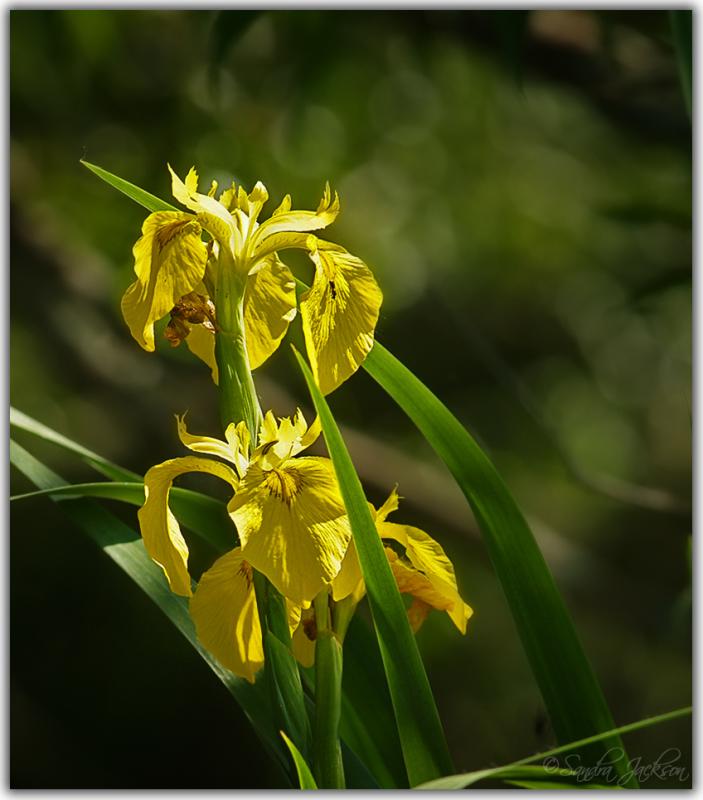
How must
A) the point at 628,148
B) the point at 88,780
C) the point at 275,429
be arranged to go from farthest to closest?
1. the point at 628,148
2. the point at 88,780
3. the point at 275,429

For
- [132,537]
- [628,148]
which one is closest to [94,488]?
[132,537]

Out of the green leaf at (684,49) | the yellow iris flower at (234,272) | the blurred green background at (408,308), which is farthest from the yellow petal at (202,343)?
the blurred green background at (408,308)

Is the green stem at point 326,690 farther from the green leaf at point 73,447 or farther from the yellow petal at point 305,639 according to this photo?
the green leaf at point 73,447

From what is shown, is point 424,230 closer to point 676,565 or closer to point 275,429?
point 676,565

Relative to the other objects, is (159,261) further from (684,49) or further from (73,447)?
(684,49)

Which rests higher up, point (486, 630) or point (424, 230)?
point (424, 230)

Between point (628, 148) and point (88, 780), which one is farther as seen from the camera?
point (628, 148)
